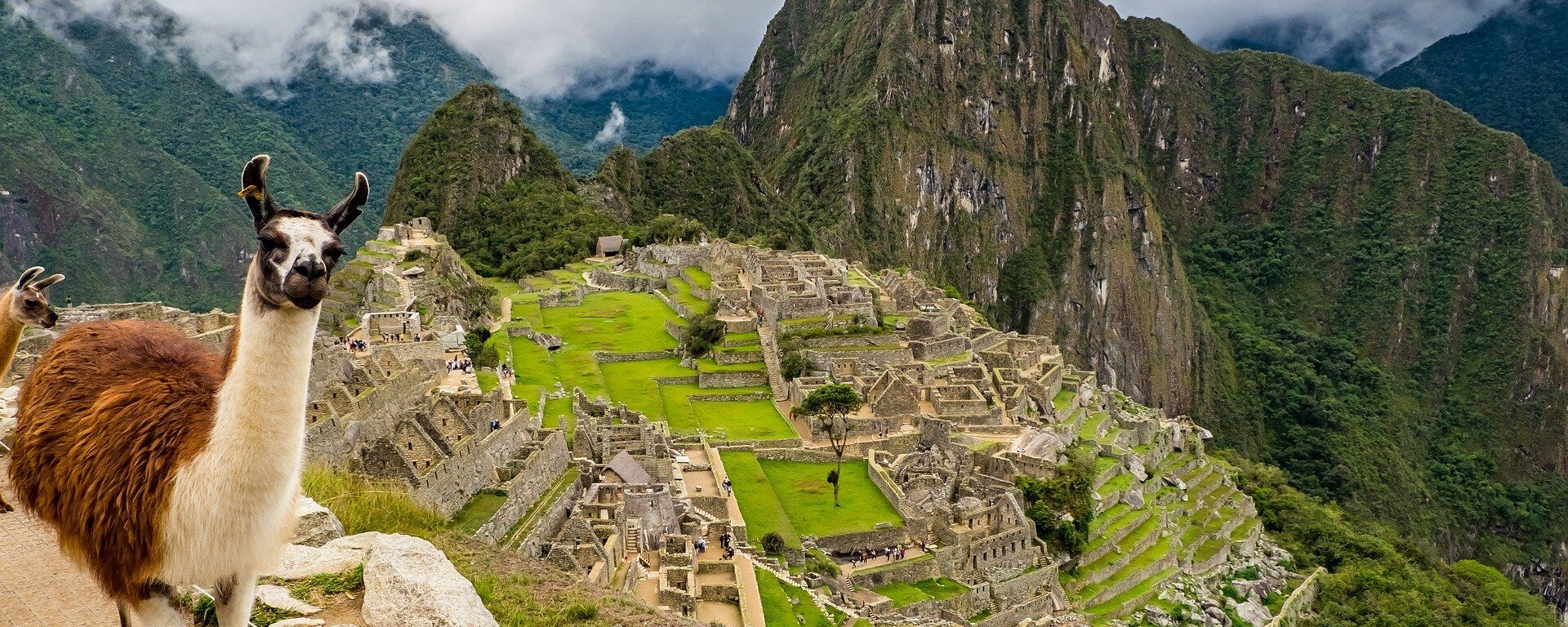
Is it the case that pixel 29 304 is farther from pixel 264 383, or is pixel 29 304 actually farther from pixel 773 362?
pixel 773 362

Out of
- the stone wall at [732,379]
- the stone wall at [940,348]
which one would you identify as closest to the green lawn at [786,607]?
the stone wall at [732,379]

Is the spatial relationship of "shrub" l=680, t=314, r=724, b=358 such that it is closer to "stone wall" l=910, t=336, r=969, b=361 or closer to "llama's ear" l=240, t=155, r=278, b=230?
"stone wall" l=910, t=336, r=969, b=361

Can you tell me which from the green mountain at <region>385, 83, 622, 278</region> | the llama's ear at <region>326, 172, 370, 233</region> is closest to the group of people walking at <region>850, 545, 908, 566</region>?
the llama's ear at <region>326, 172, 370, 233</region>

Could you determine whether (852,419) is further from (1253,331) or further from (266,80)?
(1253,331)

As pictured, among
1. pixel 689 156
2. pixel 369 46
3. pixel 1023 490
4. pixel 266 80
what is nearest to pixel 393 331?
pixel 1023 490

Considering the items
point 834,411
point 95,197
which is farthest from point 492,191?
point 834,411

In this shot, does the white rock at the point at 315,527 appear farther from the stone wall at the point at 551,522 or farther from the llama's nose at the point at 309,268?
the stone wall at the point at 551,522
